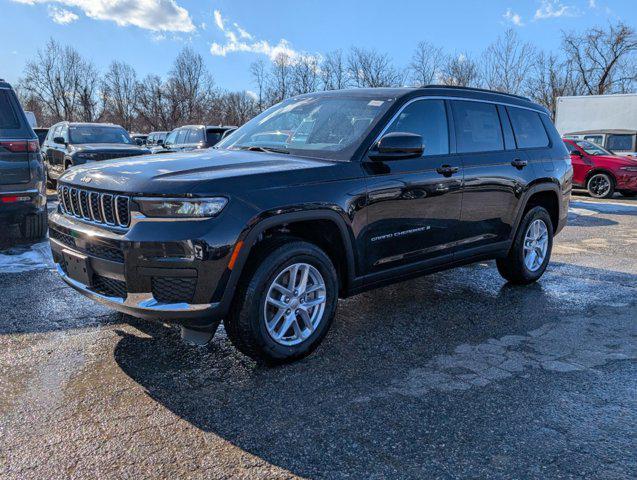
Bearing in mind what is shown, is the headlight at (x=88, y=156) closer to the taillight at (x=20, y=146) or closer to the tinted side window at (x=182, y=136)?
the taillight at (x=20, y=146)

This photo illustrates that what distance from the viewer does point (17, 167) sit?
6.08 meters

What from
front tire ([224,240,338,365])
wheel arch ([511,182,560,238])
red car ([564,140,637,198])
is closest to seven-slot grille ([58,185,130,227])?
front tire ([224,240,338,365])

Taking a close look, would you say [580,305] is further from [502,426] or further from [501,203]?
[502,426]

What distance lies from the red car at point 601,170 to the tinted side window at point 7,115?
44.2 feet

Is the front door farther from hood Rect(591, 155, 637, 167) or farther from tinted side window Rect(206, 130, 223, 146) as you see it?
hood Rect(591, 155, 637, 167)

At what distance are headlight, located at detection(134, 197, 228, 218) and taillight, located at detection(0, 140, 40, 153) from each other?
13.1ft

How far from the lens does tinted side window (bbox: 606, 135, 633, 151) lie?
17.0 metres

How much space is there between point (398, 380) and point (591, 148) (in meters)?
14.8

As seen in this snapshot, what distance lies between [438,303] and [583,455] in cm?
248

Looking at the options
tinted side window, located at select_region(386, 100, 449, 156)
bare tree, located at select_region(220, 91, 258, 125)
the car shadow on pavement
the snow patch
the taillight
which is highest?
bare tree, located at select_region(220, 91, 258, 125)

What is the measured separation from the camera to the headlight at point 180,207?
296cm

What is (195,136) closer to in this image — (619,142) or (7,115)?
(7,115)

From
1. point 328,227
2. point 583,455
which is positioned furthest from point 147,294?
point 583,455

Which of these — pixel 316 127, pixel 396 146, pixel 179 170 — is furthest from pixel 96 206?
pixel 396 146
